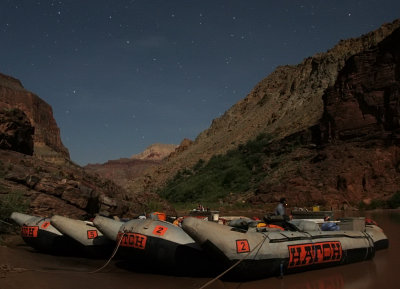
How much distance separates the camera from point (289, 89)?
69.5 metres

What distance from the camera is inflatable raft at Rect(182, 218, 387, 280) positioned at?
7129 mm

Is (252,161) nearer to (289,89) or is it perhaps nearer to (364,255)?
(289,89)

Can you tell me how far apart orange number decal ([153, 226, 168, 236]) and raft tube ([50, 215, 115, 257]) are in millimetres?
2349

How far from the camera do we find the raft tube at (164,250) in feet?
25.8

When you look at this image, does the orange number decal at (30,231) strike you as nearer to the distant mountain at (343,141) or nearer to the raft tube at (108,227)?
the raft tube at (108,227)

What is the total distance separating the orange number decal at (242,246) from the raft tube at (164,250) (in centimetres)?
111

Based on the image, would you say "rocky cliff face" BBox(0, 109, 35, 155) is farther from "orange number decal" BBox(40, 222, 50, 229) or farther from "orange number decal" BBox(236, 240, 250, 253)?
"orange number decal" BBox(236, 240, 250, 253)

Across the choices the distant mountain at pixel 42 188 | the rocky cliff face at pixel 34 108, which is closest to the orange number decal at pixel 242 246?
the distant mountain at pixel 42 188

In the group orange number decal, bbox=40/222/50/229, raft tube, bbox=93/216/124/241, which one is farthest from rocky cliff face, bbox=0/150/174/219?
raft tube, bbox=93/216/124/241

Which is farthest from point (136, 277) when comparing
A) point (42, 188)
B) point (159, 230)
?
point (42, 188)

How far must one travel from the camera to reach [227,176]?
48.2 metres

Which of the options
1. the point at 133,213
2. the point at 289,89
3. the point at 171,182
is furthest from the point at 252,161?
the point at 133,213

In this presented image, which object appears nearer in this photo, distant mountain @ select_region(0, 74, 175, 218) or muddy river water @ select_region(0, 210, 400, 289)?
muddy river water @ select_region(0, 210, 400, 289)

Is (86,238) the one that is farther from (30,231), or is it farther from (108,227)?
(30,231)
